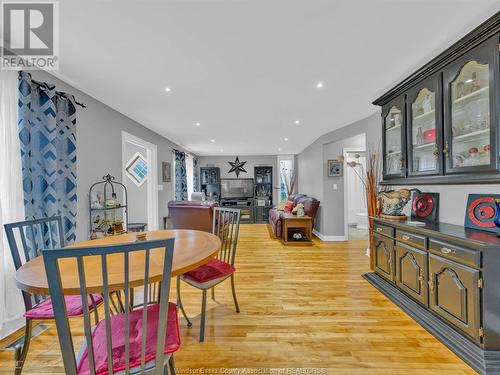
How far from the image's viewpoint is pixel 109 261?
4.04ft

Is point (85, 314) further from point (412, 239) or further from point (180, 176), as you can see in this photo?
point (180, 176)

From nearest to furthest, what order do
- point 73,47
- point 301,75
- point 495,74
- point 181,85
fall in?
1. point 495,74
2. point 73,47
3. point 301,75
4. point 181,85

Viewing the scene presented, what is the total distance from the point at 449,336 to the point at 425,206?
48.0 inches

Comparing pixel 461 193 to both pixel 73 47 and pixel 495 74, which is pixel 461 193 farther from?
pixel 73 47

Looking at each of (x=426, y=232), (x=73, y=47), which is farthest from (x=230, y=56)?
(x=426, y=232)

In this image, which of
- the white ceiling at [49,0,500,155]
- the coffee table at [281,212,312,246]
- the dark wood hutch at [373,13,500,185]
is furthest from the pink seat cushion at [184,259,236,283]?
the coffee table at [281,212,312,246]

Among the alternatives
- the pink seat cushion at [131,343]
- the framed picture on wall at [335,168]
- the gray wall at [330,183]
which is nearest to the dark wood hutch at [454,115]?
the gray wall at [330,183]

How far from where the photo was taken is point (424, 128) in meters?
2.18

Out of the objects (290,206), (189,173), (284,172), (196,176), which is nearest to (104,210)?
(290,206)

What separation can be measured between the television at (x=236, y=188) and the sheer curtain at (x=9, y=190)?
19.4 feet

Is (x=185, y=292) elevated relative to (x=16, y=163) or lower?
lower

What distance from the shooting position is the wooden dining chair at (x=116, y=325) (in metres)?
0.78

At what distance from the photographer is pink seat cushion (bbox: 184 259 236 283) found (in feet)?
5.86

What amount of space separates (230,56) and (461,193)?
2459 mm
